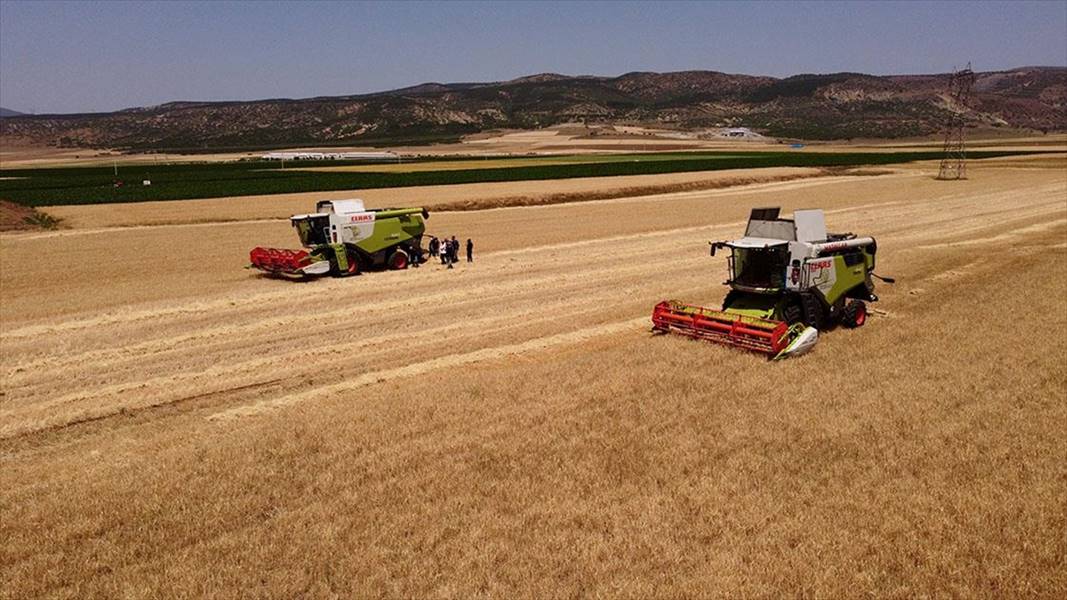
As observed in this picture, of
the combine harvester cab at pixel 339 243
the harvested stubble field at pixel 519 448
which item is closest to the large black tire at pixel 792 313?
the harvested stubble field at pixel 519 448

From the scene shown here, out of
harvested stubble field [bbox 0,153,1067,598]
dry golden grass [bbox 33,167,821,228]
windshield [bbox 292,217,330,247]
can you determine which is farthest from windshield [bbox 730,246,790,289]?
dry golden grass [bbox 33,167,821,228]

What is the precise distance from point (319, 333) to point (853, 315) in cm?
1443

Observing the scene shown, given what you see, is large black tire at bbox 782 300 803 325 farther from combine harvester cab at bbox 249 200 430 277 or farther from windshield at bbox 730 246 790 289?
combine harvester cab at bbox 249 200 430 277

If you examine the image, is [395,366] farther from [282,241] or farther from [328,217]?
[282,241]

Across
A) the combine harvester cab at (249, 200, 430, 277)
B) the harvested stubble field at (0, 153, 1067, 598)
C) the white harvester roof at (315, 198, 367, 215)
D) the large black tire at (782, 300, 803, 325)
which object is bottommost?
the harvested stubble field at (0, 153, 1067, 598)

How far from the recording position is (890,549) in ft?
26.4

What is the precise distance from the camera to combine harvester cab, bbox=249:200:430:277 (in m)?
26.2

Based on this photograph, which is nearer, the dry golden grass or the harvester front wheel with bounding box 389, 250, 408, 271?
the harvester front wheel with bounding box 389, 250, 408, 271

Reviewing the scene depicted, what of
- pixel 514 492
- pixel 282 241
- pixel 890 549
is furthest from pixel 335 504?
pixel 282 241

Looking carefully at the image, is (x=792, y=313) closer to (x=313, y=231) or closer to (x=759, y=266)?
(x=759, y=266)

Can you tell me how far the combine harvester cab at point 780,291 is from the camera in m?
15.7

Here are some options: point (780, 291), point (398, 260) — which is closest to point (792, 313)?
point (780, 291)

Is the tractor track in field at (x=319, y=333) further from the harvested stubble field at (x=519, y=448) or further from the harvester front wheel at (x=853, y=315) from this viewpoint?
the harvester front wheel at (x=853, y=315)

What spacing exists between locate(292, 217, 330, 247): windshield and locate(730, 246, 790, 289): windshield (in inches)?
647
